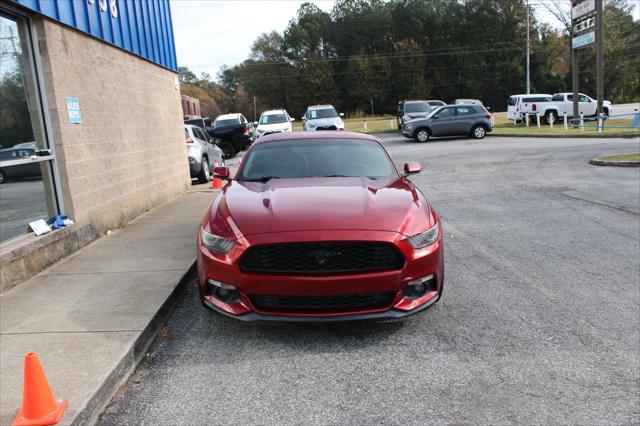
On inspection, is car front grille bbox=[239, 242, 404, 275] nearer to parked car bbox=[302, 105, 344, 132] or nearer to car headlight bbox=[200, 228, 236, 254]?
car headlight bbox=[200, 228, 236, 254]

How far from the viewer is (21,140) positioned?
6.03 m

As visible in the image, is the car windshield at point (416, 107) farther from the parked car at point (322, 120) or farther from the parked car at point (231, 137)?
the parked car at point (231, 137)

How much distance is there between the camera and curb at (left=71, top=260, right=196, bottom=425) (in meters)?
3.00

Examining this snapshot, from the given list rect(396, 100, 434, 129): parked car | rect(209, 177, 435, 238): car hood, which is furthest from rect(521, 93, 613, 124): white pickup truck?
rect(209, 177, 435, 238): car hood

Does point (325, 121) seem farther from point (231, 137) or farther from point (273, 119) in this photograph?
point (231, 137)

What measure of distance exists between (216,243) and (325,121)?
21.4m

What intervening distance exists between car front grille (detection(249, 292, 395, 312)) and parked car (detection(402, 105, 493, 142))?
2201cm

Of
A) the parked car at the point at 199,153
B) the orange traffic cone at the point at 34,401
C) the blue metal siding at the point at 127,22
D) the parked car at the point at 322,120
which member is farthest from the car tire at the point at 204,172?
the orange traffic cone at the point at 34,401

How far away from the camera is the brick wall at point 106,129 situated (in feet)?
21.0

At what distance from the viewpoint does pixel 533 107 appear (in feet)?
99.7

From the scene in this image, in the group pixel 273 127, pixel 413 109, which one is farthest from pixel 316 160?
pixel 413 109

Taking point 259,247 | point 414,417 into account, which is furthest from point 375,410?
point 259,247

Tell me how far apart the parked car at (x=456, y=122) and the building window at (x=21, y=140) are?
20.6m

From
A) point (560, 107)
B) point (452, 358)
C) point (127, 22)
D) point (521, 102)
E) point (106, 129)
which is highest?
point (127, 22)
